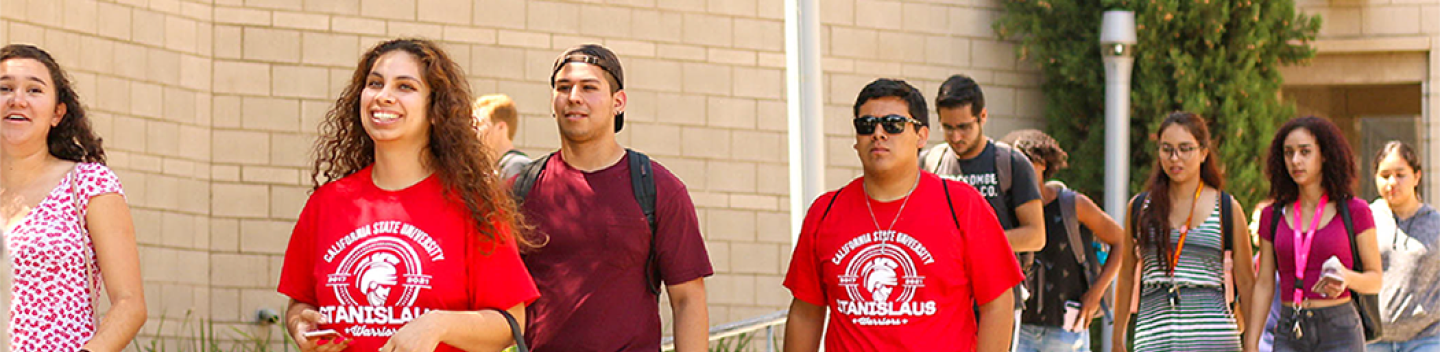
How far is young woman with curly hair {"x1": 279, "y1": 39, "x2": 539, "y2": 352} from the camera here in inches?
149

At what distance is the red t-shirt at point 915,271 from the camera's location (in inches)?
198

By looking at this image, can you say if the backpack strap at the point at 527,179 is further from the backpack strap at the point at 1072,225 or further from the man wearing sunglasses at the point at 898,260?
the backpack strap at the point at 1072,225

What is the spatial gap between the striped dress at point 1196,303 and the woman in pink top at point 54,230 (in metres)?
4.08

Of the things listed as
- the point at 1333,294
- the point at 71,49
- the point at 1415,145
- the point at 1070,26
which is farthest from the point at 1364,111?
the point at 71,49

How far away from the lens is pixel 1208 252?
22.7ft

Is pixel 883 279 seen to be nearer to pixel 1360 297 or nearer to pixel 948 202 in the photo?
pixel 948 202

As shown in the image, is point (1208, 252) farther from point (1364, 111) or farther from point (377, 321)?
point (1364, 111)

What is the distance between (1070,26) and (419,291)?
402 inches

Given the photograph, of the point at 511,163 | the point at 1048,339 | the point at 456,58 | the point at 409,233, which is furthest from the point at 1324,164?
the point at 456,58

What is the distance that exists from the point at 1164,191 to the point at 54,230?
4.39 meters

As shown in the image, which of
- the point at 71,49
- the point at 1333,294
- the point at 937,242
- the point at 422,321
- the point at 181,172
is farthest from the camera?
the point at 181,172

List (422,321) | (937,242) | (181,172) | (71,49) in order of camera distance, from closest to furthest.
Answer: (422,321)
(937,242)
(71,49)
(181,172)

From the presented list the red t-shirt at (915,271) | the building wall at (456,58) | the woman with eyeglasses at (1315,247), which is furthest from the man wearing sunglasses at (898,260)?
the building wall at (456,58)


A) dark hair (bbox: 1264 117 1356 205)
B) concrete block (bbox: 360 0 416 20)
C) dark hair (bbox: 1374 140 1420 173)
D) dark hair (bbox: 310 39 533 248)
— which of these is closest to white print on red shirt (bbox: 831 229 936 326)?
dark hair (bbox: 310 39 533 248)
